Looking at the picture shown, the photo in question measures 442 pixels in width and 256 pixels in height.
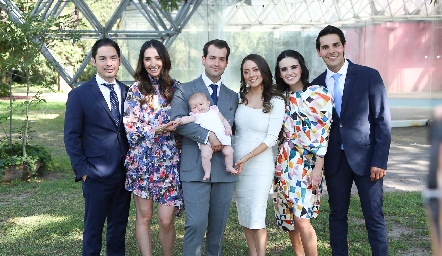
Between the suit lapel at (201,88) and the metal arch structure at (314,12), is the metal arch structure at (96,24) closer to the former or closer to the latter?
the metal arch structure at (314,12)

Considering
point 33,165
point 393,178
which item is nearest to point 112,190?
point 33,165

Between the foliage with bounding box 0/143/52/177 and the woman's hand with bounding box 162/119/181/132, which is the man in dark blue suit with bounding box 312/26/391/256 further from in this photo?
the foliage with bounding box 0/143/52/177

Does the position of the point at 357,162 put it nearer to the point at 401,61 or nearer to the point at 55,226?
the point at 55,226

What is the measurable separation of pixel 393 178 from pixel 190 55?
800 cm

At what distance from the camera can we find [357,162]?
4383 millimetres

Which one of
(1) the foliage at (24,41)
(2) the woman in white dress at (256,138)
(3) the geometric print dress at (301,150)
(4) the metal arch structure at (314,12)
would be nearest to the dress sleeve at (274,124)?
(2) the woman in white dress at (256,138)

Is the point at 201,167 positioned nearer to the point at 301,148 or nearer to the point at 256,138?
the point at 256,138

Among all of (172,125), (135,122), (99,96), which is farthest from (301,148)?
(99,96)

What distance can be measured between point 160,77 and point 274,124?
1006mm

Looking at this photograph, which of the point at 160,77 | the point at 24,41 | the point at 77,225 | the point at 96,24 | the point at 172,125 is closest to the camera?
the point at 172,125

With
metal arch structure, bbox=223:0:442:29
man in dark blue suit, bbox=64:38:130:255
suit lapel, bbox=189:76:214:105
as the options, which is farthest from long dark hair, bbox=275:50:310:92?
metal arch structure, bbox=223:0:442:29

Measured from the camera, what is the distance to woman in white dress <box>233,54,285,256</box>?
4402 mm

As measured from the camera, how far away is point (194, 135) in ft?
14.0

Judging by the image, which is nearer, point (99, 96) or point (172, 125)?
point (172, 125)
